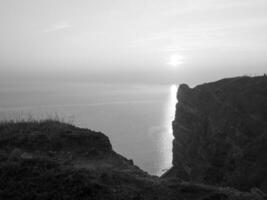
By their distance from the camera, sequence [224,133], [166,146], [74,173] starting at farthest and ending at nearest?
1. [166,146]
2. [224,133]
3. [74,173]

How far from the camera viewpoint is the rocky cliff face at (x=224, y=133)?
39.7 metres

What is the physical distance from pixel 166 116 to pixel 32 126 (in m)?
69.1

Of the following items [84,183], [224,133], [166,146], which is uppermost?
[84,183]

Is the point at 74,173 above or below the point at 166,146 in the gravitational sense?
above

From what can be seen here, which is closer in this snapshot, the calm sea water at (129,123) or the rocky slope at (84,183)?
the rocky slope at (84,183)

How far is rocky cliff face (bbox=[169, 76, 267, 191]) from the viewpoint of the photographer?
39.7 metres

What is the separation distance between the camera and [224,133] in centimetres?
4597

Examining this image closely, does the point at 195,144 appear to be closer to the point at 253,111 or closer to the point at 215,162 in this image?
the point at 215,162

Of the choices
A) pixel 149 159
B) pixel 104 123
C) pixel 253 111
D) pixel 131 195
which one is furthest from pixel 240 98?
pixel 131 195

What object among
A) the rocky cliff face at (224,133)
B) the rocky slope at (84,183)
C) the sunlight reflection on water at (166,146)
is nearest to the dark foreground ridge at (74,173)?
the rocky slope at (84,183)

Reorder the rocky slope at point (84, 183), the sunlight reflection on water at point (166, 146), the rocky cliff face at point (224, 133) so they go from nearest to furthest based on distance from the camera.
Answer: the rocky slope at point (84, 183)
the rocky cliff face at point (224, 133)
the sunlight reflection on water at point (166, 146)

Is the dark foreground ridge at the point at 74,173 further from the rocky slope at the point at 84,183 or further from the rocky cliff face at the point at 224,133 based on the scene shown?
the rocky cliff face at the point at 224,133

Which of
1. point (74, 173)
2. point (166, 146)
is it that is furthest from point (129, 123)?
point (74, 173)

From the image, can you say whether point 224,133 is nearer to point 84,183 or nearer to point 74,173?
point 74,173
